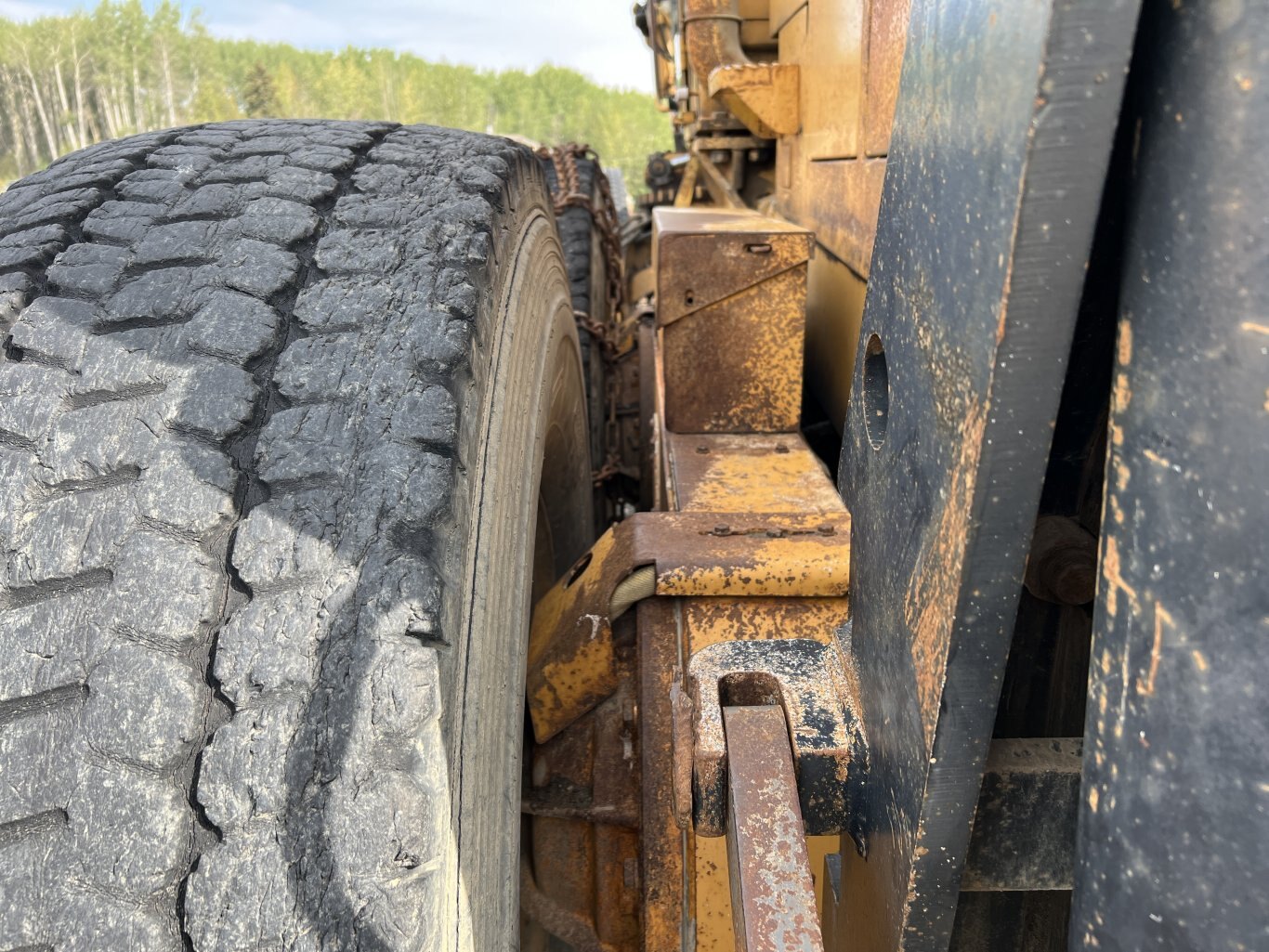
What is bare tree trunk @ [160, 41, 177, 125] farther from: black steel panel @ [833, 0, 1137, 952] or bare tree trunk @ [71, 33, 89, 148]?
black steel panel @ [833, 0, 1137, 952]

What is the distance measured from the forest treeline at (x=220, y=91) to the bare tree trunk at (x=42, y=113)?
0.34ft

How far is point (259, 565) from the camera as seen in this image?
3.17 ft

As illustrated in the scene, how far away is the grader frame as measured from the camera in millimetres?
500

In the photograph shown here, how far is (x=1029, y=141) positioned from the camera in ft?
1.74

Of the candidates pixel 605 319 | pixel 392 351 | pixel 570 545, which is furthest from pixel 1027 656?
pixel 605 319

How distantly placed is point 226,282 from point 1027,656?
102 cm

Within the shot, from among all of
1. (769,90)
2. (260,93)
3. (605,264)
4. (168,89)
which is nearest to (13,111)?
(168,89)

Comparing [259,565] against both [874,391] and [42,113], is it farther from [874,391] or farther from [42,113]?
[42,113]

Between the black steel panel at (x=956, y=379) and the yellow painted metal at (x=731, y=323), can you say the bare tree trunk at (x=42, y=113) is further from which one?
the black steel panel at (x=956, y=379)

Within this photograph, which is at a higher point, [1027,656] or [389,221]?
[389,221]

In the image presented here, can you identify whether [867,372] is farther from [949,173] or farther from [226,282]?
[226,282]

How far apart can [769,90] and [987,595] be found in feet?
8.02

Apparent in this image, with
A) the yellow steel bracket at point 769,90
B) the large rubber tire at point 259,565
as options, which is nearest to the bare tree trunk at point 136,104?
the yellow steel bracket at point 769,90

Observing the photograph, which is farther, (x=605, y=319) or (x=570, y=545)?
(x=605, y=319)
